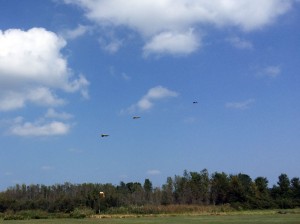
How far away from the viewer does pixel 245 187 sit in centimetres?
10500

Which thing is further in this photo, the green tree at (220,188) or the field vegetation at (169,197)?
the green tree at (220,188)

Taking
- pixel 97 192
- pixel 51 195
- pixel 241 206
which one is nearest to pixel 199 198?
pixel 241 206

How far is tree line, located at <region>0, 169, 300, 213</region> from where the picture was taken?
316 feet

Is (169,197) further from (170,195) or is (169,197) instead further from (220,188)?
(220,188)

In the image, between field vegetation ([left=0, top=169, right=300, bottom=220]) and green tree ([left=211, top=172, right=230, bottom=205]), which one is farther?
green tree ([left=211, top=172, right=230, bottom=205])

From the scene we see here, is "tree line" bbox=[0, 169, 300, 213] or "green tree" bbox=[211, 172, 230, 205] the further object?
"green tree" bbox=[211, 172, 230, 205]

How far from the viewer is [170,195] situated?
113 metres

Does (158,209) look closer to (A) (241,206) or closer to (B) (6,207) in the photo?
(A) (241,206)

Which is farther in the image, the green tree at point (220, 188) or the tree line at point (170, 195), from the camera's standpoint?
the green tree at point (220, 188)

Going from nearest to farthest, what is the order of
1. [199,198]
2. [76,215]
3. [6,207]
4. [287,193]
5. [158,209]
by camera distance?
[76,215], [158,209], [6,207], [287,193], [199,198]

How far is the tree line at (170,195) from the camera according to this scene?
316 feet

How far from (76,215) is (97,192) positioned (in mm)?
28915

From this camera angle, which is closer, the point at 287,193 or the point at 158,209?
the point at 158,209

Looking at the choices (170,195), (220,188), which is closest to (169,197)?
(170,195)
